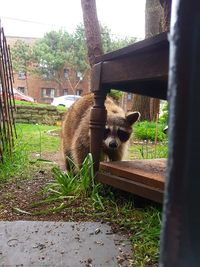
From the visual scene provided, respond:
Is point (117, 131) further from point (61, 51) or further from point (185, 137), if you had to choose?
point (61, 51)

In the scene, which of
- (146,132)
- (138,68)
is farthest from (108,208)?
(146,132)

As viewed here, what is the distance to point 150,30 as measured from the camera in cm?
1058

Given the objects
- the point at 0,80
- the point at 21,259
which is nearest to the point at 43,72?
the point at 0,80

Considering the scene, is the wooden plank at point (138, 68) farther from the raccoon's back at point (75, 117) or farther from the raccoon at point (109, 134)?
the raccoon's back at point (75, 117)

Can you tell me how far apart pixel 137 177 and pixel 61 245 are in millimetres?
748

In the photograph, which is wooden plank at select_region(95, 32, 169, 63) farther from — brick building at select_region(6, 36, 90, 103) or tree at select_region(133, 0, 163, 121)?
brick building at select_region(6, 36, 90, 103)

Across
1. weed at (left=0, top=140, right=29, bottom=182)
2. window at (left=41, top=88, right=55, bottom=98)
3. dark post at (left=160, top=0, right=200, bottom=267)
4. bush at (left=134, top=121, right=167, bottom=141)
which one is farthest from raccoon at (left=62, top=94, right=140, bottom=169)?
window at (left=41, top=88, right=55, bottom=98)

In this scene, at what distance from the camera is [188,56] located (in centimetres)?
37

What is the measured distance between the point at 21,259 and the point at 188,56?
150 cm

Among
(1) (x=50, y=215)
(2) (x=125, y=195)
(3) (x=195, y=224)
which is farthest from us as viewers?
(2) (x=125, y=195)

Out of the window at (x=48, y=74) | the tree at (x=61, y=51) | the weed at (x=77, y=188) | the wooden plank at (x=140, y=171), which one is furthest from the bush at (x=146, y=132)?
the window at (x=48, y=74)

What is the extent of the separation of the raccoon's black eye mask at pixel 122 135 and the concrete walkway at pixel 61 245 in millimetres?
1566

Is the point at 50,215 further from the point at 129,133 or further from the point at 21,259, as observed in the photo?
the point at 129,133

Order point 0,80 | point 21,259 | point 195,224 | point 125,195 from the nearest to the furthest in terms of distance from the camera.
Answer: point 195,224, point 21,259, point 125,195, point 0,80
